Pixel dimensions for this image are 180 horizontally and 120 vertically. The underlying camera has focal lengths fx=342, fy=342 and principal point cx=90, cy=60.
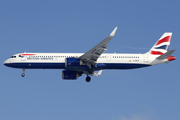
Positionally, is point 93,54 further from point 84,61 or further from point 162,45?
point 162,45

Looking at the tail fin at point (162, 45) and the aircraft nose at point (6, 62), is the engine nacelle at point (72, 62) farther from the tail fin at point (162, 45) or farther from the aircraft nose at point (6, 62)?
the tail fin at point (162, 45)

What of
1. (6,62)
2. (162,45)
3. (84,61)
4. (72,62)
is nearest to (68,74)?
(72,62)

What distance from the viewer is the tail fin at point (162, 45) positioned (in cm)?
6981

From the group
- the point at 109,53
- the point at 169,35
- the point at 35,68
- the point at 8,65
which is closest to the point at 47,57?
the point at 35,68

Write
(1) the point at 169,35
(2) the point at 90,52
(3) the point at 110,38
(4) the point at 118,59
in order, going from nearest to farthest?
(3) the point at 110,38 → (2) the point at 90,52 → (4) the point at 118,59 → (1) the point at 169,35

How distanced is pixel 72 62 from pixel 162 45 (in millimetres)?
20072

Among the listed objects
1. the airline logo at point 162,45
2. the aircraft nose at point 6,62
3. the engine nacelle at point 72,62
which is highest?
the airline logo at point 162,45

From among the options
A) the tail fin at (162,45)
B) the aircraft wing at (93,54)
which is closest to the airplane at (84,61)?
the aircraft wing at (93,54)

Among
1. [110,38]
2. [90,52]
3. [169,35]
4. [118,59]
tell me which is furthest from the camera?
[169,35]

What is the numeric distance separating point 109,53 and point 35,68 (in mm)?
14626

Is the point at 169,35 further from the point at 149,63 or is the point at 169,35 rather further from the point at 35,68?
the point at 35,68

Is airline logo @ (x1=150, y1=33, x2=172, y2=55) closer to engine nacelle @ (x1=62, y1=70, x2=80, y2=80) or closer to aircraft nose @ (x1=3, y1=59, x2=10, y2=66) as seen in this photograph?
engine nacelle @ (x1=62, y1=70, x2=80, y2=80)

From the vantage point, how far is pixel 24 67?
6531 cm

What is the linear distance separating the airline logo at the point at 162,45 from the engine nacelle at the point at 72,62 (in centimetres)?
1605
